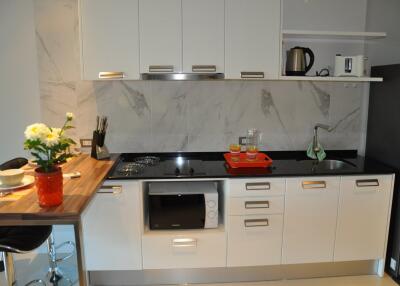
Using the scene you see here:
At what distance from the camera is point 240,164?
2.63 meters

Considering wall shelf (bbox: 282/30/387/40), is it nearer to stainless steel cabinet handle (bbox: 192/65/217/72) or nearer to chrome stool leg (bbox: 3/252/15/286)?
stainless steel cabinet handle (bbox: 192/65/217/72)

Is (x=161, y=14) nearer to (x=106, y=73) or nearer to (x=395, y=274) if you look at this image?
(x=106, y=73)

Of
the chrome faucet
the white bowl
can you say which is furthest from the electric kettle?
the white bowl

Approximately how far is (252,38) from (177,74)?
2.11 feet

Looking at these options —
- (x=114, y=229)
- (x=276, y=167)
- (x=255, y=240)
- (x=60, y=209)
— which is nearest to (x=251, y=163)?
(x=276, y=167)

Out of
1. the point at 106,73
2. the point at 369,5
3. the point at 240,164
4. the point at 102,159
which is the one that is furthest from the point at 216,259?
the point at 369,5

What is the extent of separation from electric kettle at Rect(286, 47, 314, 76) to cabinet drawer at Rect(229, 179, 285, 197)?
92 cm

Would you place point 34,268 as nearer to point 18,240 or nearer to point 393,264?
point 18,240

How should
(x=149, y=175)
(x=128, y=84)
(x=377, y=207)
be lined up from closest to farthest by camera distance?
(x=149, y=175) → (x=377, y=207) → (x=128, y=84)

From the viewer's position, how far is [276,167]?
2664mm

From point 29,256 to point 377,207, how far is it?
2985mm

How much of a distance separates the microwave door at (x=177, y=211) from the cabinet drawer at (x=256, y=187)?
0.83 feet

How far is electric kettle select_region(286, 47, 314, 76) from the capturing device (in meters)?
2.71

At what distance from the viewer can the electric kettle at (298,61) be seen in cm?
271
